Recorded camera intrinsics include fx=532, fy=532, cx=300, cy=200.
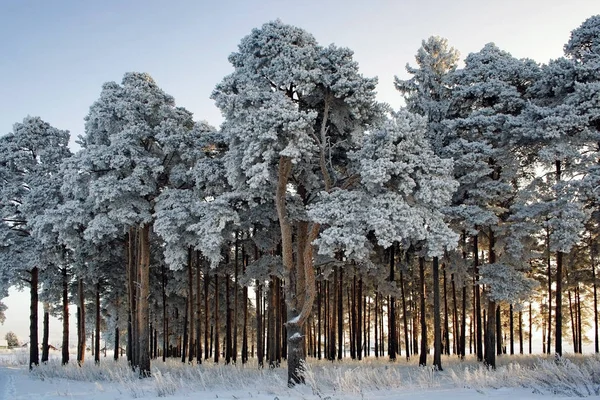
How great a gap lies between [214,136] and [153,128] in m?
3.24

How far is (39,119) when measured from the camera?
1041 inches

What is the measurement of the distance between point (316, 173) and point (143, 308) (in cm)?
903

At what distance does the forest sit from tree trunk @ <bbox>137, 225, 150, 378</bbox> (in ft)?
0.23

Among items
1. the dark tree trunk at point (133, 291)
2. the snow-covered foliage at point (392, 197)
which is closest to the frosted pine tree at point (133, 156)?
the dark tree trunk at point (133, 291)

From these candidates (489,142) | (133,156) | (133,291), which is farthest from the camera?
(133,291)

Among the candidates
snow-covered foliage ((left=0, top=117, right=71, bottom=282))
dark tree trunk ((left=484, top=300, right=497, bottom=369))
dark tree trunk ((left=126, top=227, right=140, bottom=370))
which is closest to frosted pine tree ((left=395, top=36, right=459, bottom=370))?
dark tree trunk ((left=484, top=300, right=497, bottom=369))

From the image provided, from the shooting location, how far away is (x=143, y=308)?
21703 mm

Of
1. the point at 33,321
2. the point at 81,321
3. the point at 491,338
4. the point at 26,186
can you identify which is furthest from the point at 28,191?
the point at 491,338

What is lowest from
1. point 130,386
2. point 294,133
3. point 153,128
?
point 130,386

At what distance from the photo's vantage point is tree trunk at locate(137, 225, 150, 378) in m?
21.2

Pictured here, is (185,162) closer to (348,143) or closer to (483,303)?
(348,143)

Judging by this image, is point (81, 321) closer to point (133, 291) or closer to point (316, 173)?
point (133, 291)

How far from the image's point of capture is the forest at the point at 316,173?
16.0 metres

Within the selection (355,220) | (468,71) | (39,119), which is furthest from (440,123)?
(39,119)
